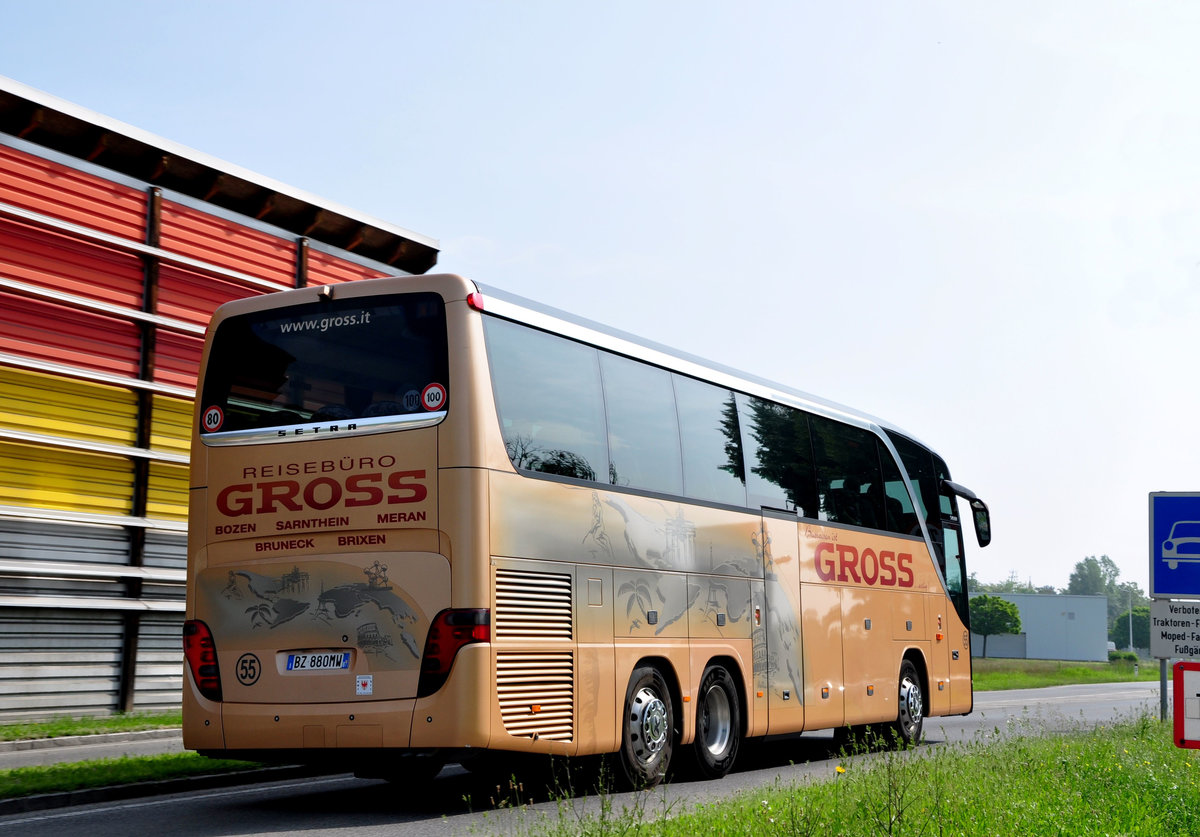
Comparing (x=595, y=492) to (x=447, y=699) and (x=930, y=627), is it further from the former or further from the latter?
(x=930, y=627)

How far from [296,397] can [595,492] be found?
2490mm

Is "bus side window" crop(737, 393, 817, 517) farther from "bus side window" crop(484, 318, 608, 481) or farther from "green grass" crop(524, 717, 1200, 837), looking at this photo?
"green grass" crop(524, 717, 1200, 837)

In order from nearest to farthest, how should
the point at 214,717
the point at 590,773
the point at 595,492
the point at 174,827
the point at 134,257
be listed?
1. the point at 174,827
2. the point at 214,717
3. the point at 595,492
4. the point at 590,773
5. the point at 134,257

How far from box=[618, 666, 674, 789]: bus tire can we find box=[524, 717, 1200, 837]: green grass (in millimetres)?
316

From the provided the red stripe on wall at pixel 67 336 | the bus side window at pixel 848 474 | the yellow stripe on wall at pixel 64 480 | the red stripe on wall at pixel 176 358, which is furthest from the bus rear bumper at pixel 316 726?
the red stripe on wall at pixel 176 358

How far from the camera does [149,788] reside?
10992 millimetres

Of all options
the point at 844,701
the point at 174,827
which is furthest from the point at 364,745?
the point at 844,701

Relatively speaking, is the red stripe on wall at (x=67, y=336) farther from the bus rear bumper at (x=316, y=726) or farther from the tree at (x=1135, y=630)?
the tree at (x=1135, y=630)

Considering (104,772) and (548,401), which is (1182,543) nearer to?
(548,401)

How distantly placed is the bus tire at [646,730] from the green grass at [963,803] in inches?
12.4

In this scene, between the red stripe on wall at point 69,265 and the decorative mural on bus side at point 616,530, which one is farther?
the red stripe on wall at point 69,265

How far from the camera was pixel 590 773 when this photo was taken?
12.1 metres

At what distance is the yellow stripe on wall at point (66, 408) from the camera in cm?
1786

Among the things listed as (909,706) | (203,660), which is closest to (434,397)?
(203,660)
